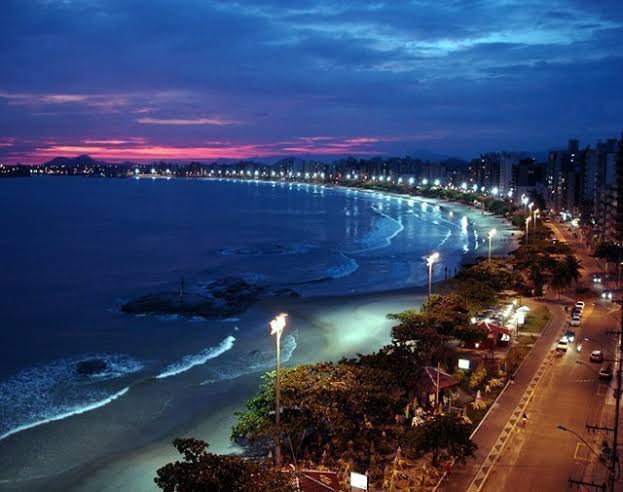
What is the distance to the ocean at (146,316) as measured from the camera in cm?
2866

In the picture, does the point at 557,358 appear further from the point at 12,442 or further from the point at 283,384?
the point at 12,442

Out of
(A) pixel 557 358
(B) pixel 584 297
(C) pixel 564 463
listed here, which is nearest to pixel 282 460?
(C) pixel 564 463

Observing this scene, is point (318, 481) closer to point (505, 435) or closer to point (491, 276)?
point (505, 435)

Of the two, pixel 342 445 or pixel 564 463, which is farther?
pixel 342 445


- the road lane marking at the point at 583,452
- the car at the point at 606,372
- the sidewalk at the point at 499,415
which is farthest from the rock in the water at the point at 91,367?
the car at the point at 606,372

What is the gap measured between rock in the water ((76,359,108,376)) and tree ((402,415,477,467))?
19975 mm

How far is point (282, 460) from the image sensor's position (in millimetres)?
22594

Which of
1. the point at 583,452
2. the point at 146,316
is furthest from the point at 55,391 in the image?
the point at 583,452

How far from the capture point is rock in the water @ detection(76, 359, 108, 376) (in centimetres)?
3460

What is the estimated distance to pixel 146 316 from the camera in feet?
154

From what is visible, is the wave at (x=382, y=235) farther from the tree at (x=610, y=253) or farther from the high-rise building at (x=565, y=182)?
the high-rise building at (x=565, y=182)

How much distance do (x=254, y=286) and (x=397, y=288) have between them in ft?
42.3

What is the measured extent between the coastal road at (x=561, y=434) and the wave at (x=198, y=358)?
59.9 feet

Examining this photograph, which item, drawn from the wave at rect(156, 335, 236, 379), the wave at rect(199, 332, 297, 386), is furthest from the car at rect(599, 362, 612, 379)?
the wave at rect(156, 335, 236, 379)
